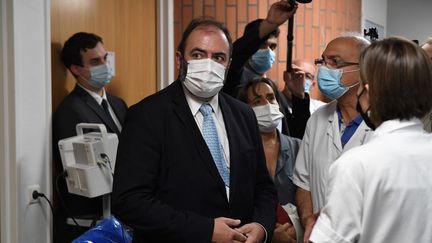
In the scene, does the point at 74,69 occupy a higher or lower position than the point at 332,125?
higher

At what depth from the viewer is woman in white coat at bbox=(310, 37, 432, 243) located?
43.6 inches

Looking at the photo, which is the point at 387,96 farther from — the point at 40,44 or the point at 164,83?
the point at 164,83

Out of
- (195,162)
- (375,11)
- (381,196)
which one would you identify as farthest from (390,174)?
(375,11)

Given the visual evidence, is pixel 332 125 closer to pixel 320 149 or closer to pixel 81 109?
pixel 320 149

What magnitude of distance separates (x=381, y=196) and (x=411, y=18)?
222 inches

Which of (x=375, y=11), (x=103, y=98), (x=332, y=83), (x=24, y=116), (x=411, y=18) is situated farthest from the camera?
(x=411, y=18)

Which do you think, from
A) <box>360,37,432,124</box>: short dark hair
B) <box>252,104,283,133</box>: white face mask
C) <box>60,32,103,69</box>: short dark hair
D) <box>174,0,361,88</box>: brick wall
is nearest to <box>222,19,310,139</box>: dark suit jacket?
<box>252,104,283,133</box>: white face mask

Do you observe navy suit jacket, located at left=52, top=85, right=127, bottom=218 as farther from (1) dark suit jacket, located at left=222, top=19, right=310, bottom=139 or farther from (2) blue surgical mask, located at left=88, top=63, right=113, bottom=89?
(1) dark suit jacket, located at left=222, top=19, right=310, bottom=139

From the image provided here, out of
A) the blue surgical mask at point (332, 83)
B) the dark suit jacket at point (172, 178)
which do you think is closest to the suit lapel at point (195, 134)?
the dark suit jacket at point (172, 178)

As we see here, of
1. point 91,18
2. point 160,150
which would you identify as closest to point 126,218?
point 160,150

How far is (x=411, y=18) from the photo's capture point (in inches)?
243

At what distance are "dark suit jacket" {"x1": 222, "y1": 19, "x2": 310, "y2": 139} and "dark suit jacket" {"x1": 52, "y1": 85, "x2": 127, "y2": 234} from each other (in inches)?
25.6

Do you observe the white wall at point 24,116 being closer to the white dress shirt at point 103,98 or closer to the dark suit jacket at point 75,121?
the dark suit jacket at point 75,121

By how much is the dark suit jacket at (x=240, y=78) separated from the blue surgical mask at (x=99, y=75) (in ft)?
1.93
